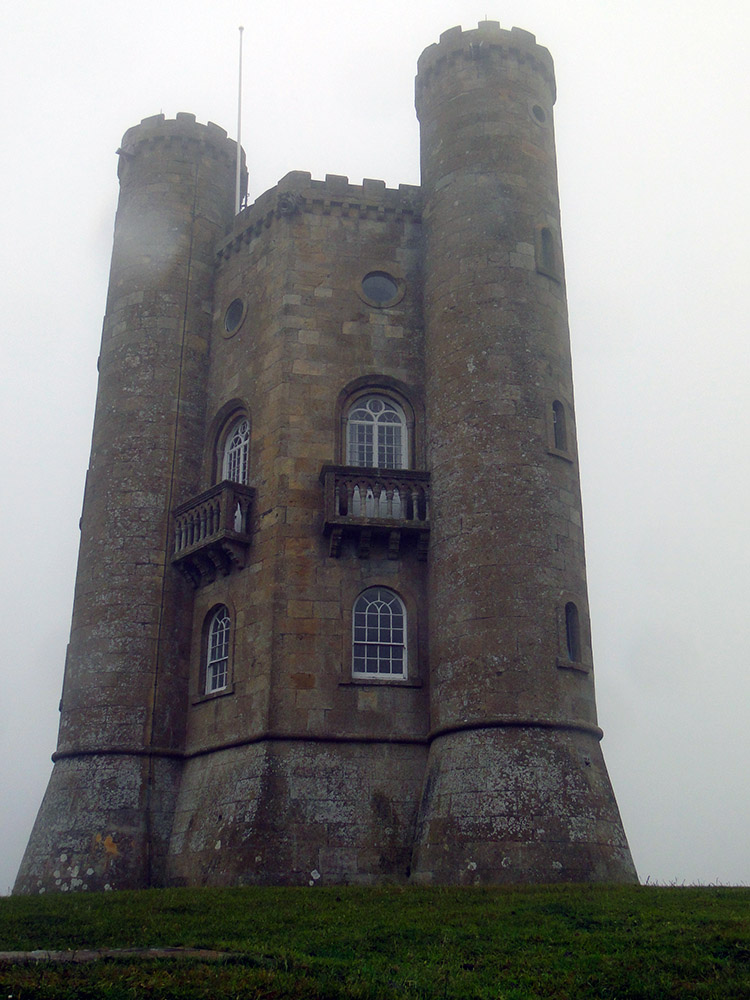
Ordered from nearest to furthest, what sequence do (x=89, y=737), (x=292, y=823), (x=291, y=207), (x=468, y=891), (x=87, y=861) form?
(x=468, y=891)
(x=292, y=823)
(x=87, y=861)
(x=89, y=737)
(x=291, y=207)

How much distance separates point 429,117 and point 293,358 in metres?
7.56

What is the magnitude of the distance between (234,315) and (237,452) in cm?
396

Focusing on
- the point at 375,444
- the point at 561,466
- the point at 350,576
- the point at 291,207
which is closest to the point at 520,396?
the point at 561,466

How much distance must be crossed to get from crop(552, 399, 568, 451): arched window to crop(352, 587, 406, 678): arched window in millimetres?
5161

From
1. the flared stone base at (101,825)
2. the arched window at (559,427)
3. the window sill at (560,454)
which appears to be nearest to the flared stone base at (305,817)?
the flared stone base at (101,825)

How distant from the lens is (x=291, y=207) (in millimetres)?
28203

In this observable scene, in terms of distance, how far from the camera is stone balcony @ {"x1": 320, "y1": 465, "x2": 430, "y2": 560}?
81.5 ft

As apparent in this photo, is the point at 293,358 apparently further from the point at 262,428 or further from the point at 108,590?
the point at 108,590

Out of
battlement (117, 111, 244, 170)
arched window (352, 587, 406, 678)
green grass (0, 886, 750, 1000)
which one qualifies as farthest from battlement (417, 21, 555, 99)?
green grass (0, 886, 750, 1000)

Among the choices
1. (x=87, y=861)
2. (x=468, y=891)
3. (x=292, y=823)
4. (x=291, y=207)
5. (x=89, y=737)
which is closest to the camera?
(x=468, y=891)

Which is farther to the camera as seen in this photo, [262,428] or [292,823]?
[262,428]

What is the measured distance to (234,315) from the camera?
97.1ft

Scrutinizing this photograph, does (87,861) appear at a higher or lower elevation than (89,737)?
lower

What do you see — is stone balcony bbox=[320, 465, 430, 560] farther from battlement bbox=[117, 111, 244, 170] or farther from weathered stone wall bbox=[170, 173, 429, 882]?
battlement bbox=[117, 111, 244, 170]
